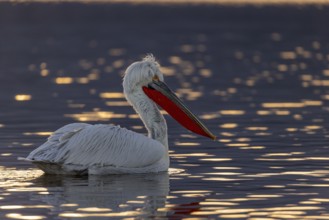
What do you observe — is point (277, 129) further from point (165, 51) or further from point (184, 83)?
point (165, 51)

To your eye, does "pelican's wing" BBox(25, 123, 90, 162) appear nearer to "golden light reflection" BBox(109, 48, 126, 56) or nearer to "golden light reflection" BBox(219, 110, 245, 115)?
"golden light reflection" BBox(219, 110, 245, 115)

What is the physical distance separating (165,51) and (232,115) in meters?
24.6

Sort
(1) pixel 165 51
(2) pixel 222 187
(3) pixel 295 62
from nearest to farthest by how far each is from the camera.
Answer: (2) pixel 222 187 < (3) pixel 295 62 < (1) pixel 165 51

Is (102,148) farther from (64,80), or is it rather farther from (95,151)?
(64,80)

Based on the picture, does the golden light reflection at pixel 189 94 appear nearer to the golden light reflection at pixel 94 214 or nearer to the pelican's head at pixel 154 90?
the pelican's head at pixel 154 90

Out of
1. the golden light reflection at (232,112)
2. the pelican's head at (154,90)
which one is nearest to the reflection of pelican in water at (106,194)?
the pelican's head at (154,90)

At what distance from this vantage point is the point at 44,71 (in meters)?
34.3

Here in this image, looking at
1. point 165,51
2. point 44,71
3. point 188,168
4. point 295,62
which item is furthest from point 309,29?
point 188,168

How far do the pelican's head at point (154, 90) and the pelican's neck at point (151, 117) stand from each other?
0.06 m

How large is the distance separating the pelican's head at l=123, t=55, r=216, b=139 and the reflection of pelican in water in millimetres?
777

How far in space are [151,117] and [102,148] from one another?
1019 mm

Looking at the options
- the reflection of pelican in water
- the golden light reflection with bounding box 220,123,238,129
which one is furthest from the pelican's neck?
the golden light reflection with bounding box 220,123,238,129

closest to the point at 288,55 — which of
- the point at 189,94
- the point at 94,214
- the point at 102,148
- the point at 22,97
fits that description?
the point at 189,94

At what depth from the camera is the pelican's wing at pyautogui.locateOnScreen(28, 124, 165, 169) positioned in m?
15.5
